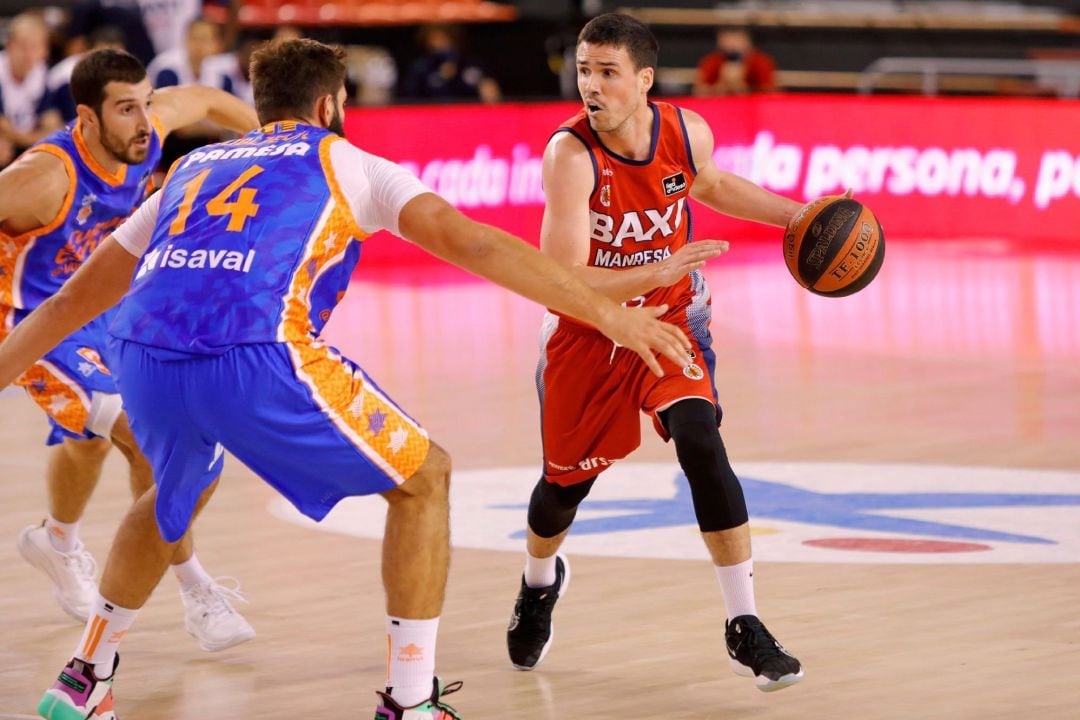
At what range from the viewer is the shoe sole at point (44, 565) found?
6.24 m

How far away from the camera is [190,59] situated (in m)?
14.6

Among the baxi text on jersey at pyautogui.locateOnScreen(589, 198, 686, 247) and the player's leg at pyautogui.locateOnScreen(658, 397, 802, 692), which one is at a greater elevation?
the baxi text on jersey at pyautogui.locateOnScreen(589, 198, 686, 247)

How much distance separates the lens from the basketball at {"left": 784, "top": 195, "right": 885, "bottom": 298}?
5.86 meters

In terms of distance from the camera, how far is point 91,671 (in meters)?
4.82

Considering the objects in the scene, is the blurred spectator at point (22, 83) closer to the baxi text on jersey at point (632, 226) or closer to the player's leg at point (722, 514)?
the baxi text on jersey at point (632, 226)

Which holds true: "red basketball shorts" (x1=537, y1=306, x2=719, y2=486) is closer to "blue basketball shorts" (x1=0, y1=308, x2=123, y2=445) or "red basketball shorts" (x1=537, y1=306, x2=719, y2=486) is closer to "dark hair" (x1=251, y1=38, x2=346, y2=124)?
"dark hair" (x1=251, y1=38, x2=346, y2=124)

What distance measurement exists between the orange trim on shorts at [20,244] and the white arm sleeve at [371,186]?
1.91 meters

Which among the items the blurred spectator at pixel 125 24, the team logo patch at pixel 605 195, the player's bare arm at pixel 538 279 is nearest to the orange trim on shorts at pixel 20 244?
the team logo patch at pixel 605 195

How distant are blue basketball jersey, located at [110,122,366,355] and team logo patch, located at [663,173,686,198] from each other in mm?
1318

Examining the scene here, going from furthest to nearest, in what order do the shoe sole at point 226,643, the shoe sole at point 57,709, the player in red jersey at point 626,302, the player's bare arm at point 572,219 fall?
the shoe sole at point 226,643
the player in red jersey at point 626,302
the player's bare arm at point 572,219
the shoe sole at point 57,709

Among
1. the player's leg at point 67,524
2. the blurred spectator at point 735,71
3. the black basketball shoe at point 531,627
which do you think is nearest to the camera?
the black basketball shoe at point 531,627

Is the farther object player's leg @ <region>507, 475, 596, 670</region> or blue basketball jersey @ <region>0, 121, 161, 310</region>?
blue basketball jersey @ <region>0, 121, 161, 310</region>

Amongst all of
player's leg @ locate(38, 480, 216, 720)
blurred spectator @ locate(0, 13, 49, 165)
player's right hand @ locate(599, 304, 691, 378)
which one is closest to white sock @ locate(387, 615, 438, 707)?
player's leg @ locate(38, 480, 216, 720)

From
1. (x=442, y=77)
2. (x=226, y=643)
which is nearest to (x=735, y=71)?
(x=442, y=77)
